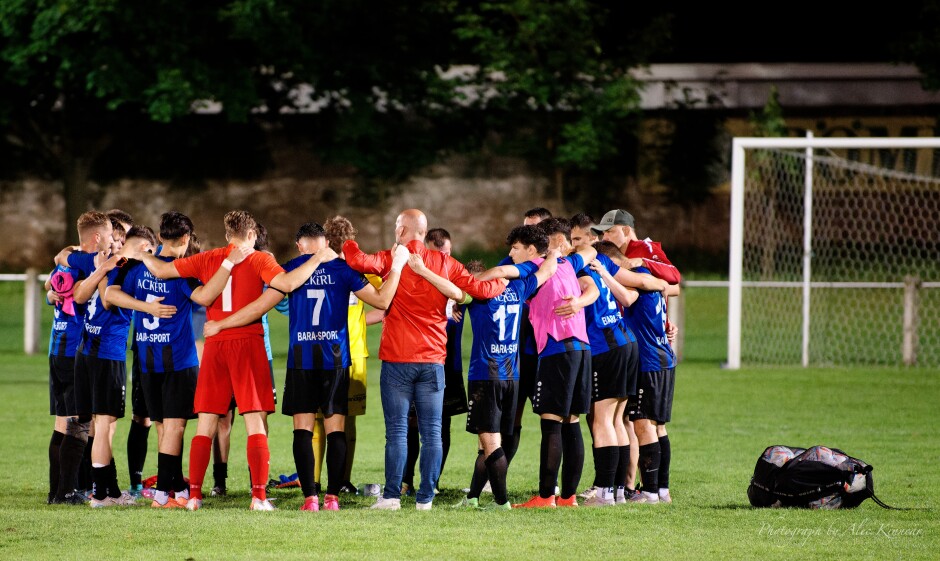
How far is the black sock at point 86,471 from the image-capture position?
319 inches

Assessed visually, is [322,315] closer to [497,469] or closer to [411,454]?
[497,469]

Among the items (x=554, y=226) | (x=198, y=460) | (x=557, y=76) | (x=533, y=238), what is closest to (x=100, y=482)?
(x=198, y=460)

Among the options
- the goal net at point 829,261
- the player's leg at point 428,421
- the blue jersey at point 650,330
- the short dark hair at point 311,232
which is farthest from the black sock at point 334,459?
the goal net at point 829,261

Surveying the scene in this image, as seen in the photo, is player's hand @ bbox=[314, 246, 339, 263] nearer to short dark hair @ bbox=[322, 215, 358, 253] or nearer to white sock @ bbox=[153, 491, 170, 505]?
short dark hair @ bbox=[322, 215, 358, 253]

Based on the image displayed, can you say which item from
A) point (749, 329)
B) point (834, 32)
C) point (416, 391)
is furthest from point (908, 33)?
point (416, 391)

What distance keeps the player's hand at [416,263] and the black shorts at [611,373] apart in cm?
131

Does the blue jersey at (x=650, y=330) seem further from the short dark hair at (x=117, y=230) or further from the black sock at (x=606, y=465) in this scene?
the short dark hair at (x=117, y=230)

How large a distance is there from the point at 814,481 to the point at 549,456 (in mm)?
1600

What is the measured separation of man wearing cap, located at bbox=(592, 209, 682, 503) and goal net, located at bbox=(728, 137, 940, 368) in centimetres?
696

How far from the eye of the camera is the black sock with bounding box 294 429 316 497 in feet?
24.5

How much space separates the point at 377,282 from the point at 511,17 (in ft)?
69.0

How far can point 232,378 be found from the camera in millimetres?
7379

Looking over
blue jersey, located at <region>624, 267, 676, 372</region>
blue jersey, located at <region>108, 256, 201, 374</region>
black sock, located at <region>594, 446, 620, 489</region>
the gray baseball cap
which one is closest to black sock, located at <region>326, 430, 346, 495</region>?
blue jersey, located at <region>108, 256, 201, 374</region>

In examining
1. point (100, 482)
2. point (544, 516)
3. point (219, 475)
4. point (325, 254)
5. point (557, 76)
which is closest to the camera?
point (544, 516)
